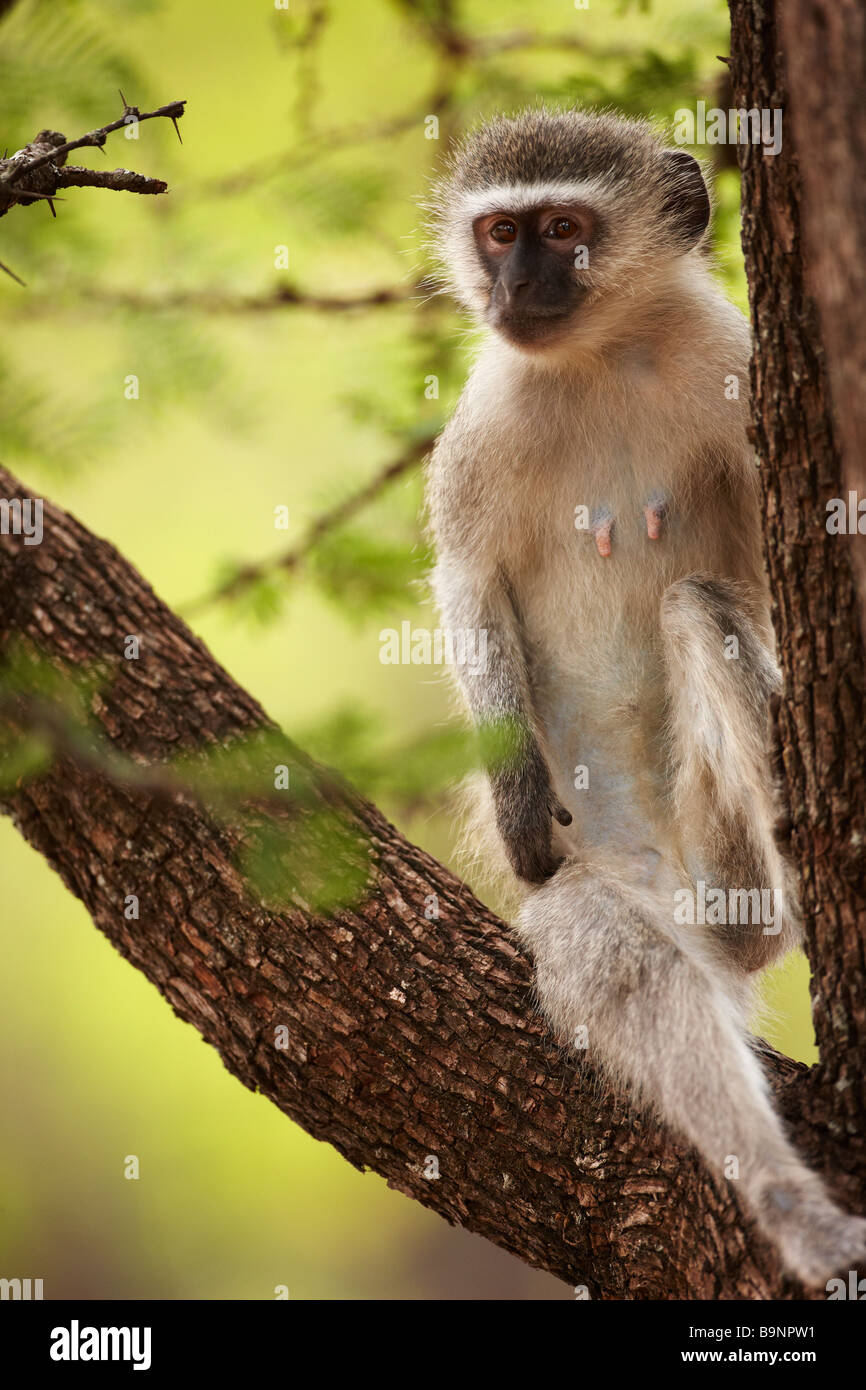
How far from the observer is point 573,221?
162 inches

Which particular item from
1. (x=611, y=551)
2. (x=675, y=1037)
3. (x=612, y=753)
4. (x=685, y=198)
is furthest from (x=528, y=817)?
(x=685, y=198)

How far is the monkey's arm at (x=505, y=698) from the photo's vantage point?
4.02 metres

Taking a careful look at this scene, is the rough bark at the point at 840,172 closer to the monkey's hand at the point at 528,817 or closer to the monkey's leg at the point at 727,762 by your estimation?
the monkey's leg at the point at 727,762

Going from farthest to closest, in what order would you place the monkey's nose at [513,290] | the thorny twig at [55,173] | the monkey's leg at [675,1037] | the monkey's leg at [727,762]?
the monkey's nose at [513,290], the monkey's leg at [727,762], the monkey's leg at [675,1037], the thorny twig at [55,173]

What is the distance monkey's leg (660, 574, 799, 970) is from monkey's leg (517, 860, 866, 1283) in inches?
9.0

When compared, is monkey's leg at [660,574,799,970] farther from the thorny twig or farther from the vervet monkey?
the thorny twig

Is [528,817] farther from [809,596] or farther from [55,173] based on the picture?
[55,173]

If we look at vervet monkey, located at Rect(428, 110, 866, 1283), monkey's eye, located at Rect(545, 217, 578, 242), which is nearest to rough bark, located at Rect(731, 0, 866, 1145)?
vervet monkey, located at Rect(428, 110, 866, 1283)

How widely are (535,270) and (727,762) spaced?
152cm

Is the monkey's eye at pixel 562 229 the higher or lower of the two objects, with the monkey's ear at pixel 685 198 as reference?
lower

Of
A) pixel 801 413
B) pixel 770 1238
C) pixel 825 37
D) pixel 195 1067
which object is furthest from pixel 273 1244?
pixel 825 37

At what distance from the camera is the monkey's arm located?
158 inches

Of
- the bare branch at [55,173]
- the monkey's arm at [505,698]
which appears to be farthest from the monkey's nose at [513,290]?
the bare branch at [55,173]

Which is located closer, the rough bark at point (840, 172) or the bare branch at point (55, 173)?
the rough bark at point (840, 172)
